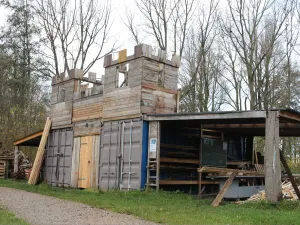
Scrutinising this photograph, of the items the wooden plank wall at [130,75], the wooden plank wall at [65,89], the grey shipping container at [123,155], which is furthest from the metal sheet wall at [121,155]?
the wooden plank wall at [65,89]

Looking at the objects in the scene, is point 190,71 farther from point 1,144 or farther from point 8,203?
point 8,203

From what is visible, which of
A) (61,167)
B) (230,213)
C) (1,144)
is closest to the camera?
(230,213)

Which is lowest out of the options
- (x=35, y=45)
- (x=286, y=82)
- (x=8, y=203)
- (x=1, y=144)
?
(x=8, y=203)

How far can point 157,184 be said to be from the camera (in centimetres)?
1441

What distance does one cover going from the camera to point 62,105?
20.4 meters

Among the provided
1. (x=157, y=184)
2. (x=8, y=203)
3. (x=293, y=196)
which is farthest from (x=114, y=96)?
(x=293, y=196)

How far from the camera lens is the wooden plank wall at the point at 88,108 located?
58.0 feet

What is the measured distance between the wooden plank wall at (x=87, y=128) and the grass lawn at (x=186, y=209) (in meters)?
4.25

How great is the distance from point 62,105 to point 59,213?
432 inches

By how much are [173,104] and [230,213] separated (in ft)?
24.9

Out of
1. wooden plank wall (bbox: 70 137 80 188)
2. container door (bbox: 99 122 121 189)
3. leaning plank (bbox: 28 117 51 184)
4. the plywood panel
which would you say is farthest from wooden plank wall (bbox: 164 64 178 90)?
leaning plank (bbox: 28 117 51 184)

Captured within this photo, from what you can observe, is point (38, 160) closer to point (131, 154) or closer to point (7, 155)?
point (131, 154)

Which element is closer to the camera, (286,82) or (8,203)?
(8,203)

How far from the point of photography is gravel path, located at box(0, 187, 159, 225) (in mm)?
8828
